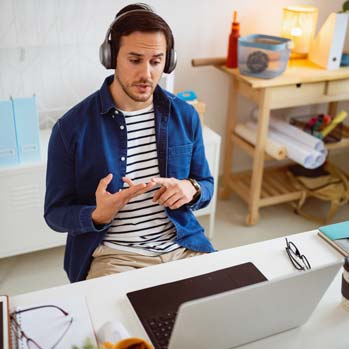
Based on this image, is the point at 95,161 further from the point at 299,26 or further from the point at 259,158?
the point at 299,26

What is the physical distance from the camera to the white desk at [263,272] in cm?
107

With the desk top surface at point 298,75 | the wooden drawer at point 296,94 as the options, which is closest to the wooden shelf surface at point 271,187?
the wooden drawer at point 296,94

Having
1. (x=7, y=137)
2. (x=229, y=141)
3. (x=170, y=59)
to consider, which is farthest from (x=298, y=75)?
(x=7, y=137)

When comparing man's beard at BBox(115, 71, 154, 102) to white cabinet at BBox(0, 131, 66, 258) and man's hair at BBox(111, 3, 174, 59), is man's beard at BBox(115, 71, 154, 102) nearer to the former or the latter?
man's hair at BBox(111, 3, 174, 59)

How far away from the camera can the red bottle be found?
8.48 feet

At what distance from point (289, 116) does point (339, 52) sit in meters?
0.61

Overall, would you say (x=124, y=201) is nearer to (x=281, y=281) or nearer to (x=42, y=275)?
(x=281, y=281)

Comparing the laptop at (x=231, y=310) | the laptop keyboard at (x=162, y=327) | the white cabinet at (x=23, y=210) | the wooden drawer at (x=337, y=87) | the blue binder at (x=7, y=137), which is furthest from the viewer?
the wooden drawer at (x=337, y=87)

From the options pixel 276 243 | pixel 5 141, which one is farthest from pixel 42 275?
pixel 276 243

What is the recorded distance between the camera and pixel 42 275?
236 centimetres

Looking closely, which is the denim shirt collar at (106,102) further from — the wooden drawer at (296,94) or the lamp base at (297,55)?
the lamp base at (297,55)

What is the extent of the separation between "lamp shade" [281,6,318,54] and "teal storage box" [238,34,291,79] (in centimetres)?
24

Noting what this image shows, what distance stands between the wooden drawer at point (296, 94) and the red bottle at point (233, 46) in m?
0.28

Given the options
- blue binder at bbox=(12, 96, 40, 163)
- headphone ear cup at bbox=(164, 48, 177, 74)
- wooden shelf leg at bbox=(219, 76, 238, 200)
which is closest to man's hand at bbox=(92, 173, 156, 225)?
headphone ear cup at bbox=(164, 48, 177, 74)
